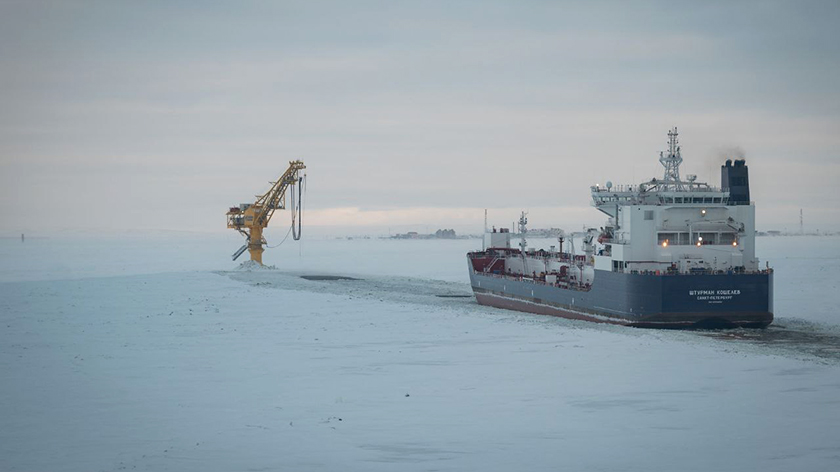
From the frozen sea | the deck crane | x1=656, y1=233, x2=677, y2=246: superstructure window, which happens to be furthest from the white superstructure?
the deck crane

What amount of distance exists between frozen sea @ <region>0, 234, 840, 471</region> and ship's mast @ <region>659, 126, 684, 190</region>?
383 inches

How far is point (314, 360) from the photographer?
92.4ft

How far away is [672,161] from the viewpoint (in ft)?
147

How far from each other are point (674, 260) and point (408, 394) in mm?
21920

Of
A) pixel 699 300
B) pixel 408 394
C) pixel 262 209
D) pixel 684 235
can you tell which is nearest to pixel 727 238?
pixel 684 235

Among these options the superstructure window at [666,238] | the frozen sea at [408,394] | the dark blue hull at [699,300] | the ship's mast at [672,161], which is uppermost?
the ship's mast at [672,161]

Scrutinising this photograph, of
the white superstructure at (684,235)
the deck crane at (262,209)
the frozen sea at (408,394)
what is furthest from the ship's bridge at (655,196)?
the deck crane at (262,209)

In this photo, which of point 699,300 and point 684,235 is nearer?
point 699,300

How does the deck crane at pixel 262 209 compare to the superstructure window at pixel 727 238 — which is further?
the deck crane at pixel 262 209

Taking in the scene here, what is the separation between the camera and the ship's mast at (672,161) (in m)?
44.1

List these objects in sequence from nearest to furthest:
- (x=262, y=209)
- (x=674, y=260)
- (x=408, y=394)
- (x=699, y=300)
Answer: (x=408, y=394)
(x=699, y=300)
(x=674, y=260)
(x=262, y=209)

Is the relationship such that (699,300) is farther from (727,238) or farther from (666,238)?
(727,238)

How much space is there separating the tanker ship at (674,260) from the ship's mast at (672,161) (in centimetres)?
6

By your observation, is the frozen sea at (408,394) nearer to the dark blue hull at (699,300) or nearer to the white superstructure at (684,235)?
→ the dark blue hull at (699,300)
